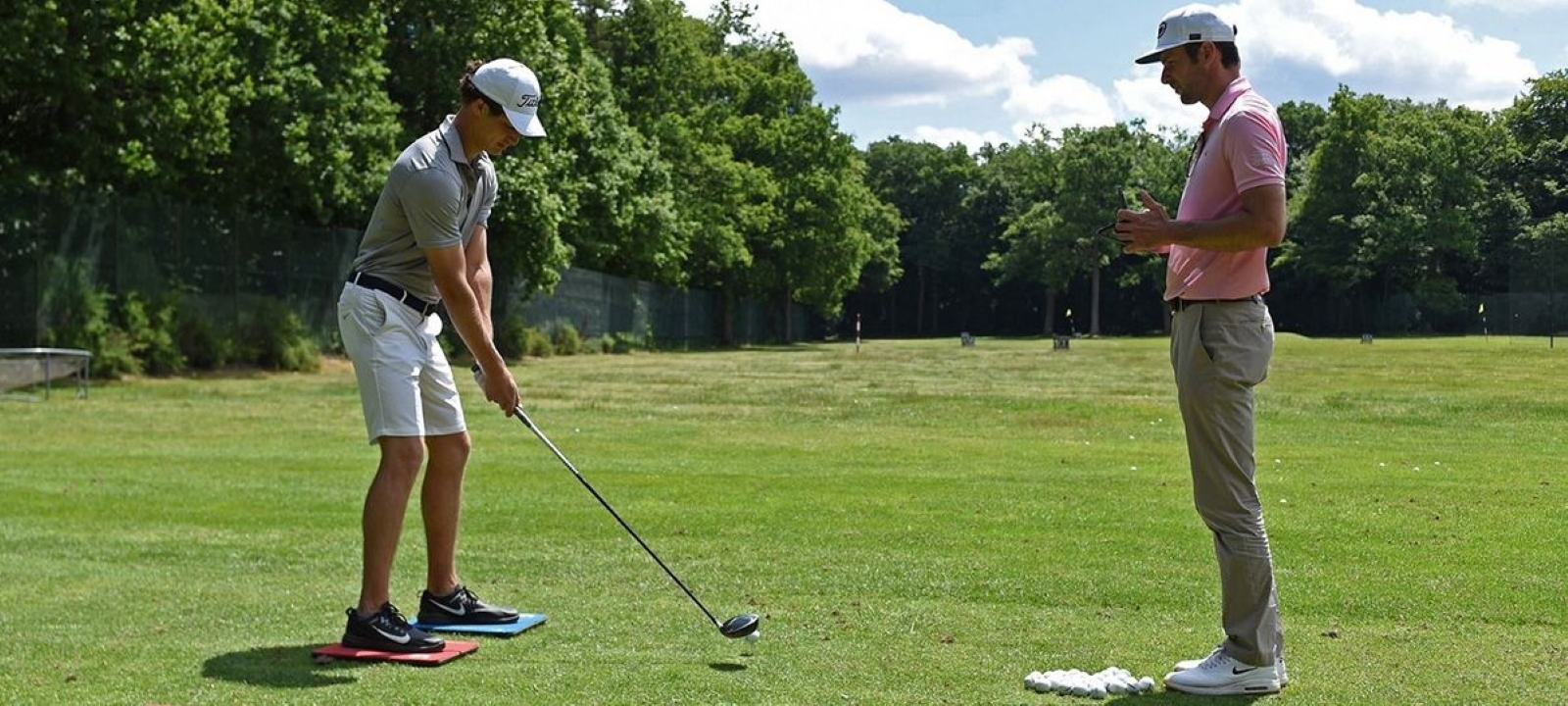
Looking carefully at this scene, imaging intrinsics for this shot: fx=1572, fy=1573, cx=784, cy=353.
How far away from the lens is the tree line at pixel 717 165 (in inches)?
1163

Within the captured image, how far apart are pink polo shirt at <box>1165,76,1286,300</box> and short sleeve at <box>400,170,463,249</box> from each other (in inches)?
115

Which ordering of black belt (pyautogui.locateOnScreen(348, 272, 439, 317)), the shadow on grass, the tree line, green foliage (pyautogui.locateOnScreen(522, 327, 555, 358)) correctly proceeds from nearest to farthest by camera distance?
the shadow on grass < black belt (pyautogui.locateOnScreen(348, 272, 439, 317)) < the tree line < green foliage (pyautogui.locateOnScreen(522, 327, 555, 358))

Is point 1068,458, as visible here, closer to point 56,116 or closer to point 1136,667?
point 1136,667

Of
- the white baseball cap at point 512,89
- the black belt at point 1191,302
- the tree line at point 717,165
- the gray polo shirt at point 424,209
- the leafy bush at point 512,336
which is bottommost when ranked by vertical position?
the leafy bush at point 512,336

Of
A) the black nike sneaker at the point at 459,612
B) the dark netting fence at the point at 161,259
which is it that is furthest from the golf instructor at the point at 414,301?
the dark netting fence at the point at 161,259

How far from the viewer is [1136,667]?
6.29 metres

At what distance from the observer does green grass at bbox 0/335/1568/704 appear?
617cm

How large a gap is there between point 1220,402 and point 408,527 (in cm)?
690

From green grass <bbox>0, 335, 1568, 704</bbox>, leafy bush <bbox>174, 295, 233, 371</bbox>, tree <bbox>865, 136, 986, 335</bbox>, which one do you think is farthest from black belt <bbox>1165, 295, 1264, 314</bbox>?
tree <bbox>865, 136, 986, 335</bbox>

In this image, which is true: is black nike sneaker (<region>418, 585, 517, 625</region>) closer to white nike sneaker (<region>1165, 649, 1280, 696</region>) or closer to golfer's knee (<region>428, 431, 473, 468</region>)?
golfer's knee (<region>428, 431, 473, 468</region>)

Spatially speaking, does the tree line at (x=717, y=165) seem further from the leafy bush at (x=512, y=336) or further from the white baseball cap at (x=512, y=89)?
the white baseball cap at (x=512, y=89)

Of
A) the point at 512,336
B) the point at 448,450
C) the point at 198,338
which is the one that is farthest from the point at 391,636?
the point at 512,336

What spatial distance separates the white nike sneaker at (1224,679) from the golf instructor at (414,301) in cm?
293

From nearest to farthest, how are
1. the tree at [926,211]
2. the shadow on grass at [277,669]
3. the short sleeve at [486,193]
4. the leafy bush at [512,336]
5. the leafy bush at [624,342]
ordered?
the shadow on grass at [277,669] < the short sleeve at [486,193] < the leafy bush at [512,336] < the leafy bush at [624,342] < the tree at [926,211]
